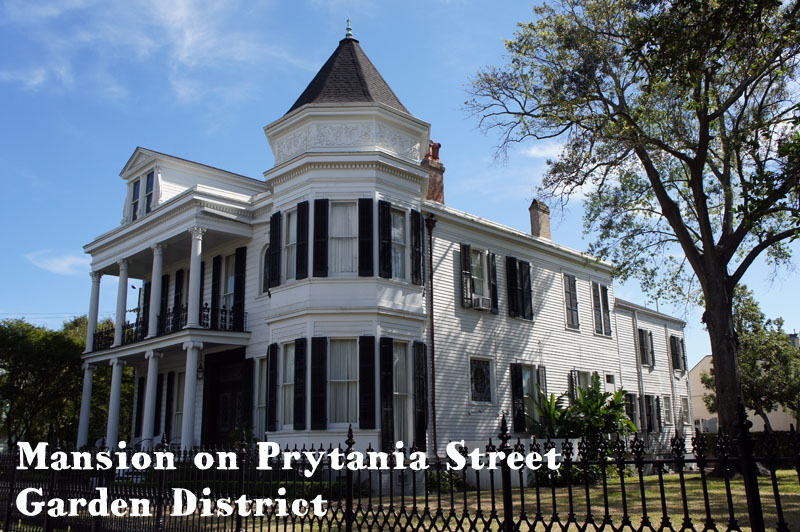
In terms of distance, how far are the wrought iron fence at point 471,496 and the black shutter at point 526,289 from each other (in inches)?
325

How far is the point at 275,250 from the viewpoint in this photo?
62.0 feet

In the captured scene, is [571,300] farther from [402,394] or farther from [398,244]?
[402,394]

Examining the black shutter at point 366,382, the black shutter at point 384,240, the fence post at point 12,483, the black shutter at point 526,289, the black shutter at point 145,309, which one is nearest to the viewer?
the fence post at point 12,483

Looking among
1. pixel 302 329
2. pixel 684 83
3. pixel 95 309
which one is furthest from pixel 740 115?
pixel 95 309

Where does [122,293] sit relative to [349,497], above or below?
above

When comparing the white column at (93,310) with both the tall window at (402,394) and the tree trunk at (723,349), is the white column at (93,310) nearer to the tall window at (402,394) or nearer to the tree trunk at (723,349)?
the tall window at (402,394)

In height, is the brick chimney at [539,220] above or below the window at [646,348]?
above

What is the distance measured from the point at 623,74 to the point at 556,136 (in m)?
2.58

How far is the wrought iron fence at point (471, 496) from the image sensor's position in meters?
5.27

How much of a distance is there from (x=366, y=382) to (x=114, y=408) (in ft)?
35.9

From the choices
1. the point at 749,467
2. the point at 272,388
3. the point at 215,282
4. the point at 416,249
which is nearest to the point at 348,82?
the point at 416,249

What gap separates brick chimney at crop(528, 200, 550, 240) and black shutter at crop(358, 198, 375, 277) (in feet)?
33.2

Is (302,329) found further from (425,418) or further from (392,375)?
(425,418)

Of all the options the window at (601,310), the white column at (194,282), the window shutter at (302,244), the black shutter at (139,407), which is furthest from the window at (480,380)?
the black shutter at (139,407)
